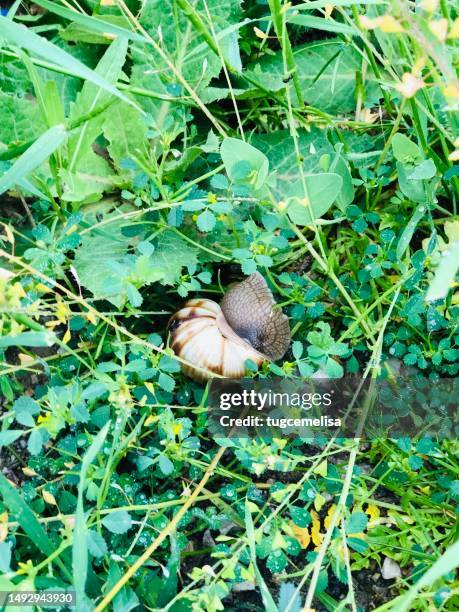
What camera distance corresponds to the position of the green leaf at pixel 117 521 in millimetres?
1283

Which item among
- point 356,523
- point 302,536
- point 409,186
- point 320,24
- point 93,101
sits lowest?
point 302,536

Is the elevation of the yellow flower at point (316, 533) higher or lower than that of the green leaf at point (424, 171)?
lower

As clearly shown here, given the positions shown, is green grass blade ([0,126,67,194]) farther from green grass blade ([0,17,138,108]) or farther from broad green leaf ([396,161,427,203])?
broad green leaf ([396,161,427,203])

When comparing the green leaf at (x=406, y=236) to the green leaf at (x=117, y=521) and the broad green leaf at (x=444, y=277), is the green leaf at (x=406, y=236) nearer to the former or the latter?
the broad green leaf at (x=444, y=277)

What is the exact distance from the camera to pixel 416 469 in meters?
1.49

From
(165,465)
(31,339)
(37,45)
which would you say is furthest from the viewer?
(165,465)

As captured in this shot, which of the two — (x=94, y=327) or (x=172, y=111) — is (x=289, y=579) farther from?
(x=172, y=111)

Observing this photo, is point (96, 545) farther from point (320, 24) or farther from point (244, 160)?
point (320, 24)

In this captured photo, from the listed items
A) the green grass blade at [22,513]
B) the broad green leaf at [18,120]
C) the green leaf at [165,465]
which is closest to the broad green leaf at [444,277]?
the green leaf at [165,465]

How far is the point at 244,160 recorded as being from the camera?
1387 mm

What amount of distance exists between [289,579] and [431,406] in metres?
0.49

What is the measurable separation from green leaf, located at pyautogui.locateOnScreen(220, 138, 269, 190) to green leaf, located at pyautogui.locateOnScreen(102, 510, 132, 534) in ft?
2.27

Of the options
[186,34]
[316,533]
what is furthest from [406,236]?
[186,34]

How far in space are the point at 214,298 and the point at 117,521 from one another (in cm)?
65
